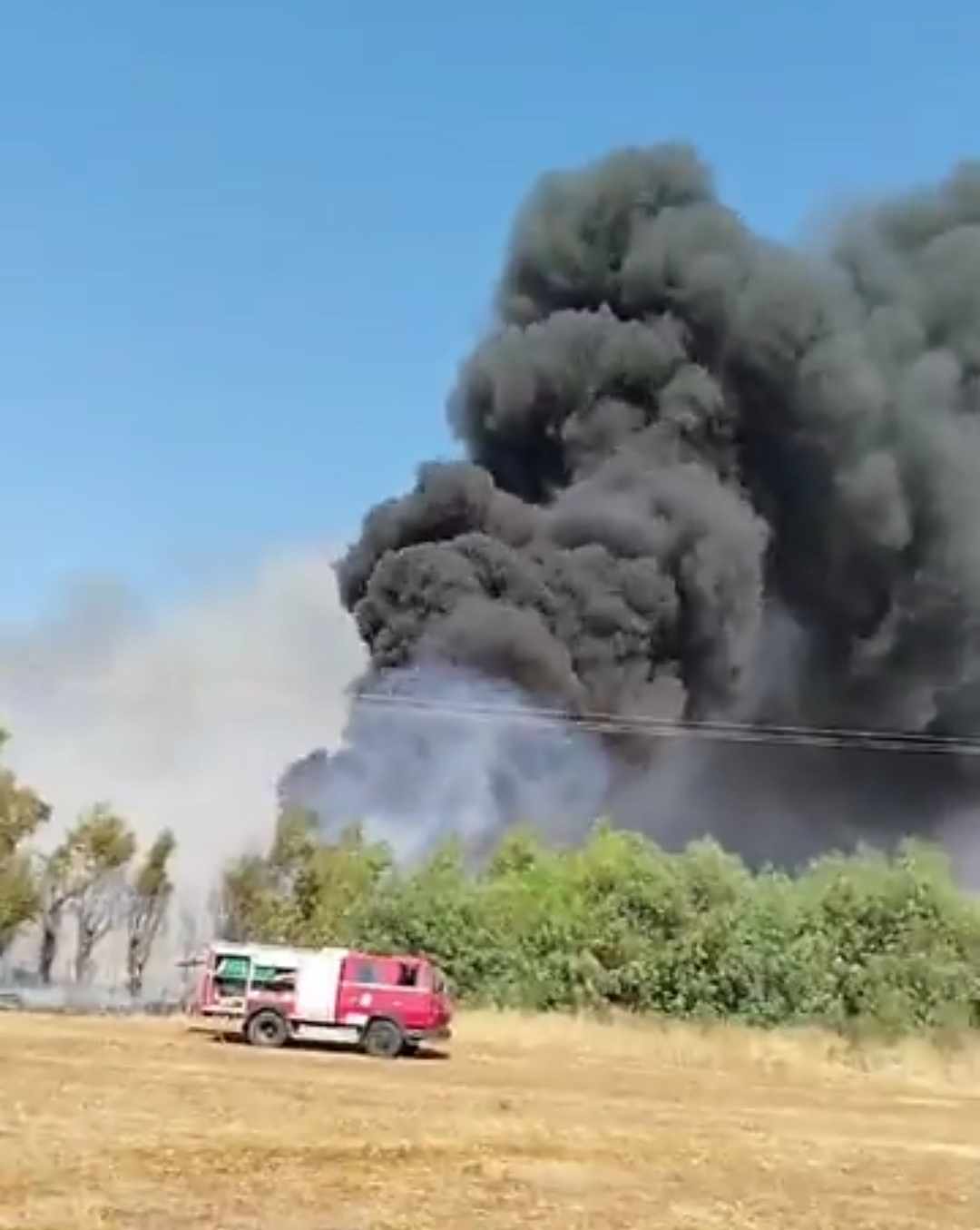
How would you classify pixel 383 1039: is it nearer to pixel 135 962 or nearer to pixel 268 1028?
pixel 268 1028

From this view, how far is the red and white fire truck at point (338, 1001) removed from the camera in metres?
30.1

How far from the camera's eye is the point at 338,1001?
3012 centimetres

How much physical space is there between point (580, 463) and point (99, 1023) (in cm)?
2421

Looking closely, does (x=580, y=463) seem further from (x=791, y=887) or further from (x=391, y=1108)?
(x=391, y=1108)

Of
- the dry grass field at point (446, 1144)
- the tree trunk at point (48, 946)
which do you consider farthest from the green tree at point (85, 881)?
the dry grass field at point (446, 1144)

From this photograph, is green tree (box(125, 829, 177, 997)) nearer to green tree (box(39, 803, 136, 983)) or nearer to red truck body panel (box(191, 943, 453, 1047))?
green tree (box(39, 803, 136, 983))

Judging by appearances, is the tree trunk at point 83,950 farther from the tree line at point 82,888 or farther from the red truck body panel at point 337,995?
the red truck body panel at point 337,995

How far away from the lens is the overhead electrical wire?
4375cm

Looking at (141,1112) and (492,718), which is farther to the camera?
(492,718)

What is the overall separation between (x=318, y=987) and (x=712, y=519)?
25144 millimetres

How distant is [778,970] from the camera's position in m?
38.9

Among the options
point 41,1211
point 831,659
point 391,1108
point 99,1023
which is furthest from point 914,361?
point 41,1211

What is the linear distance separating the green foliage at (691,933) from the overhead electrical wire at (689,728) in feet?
11.3

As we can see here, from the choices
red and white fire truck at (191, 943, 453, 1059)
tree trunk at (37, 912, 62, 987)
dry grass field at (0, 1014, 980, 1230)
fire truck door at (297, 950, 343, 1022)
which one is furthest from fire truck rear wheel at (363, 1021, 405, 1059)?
tree trunk at (37, 912, 62, 987)
